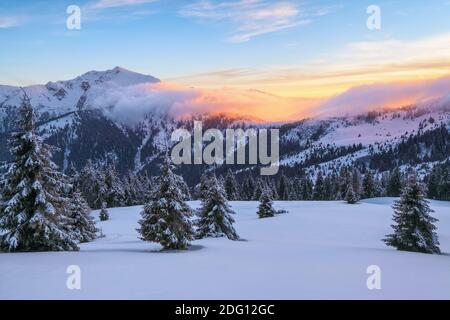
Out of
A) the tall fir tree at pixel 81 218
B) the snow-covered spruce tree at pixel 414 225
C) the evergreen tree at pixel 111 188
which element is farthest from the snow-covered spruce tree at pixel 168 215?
the evergreen tree at pixel 111 188

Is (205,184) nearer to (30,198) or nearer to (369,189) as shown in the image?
(30,198)

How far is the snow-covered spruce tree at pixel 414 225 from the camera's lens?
2745 cm

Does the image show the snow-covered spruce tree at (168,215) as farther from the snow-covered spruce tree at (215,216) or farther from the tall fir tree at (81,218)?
the tall fir tree at (81,218)

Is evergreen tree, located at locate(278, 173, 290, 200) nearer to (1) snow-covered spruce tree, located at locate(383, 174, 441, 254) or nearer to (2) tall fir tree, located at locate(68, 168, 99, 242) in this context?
(2) tall fir tree, located at locate(68, 168, 99, 242)

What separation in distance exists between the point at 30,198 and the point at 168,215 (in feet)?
23.6

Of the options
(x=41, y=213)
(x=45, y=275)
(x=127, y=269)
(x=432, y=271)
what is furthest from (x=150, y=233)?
(x=432, y=271)

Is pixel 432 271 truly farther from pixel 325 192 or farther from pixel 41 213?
pixel 325 192

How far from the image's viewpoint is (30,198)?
19938 millimetres

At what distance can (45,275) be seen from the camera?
13.3 metres

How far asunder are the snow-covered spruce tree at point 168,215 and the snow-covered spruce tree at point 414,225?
1493 centimetres

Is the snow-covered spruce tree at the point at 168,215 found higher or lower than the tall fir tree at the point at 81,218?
higher

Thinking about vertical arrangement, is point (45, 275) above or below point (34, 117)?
below

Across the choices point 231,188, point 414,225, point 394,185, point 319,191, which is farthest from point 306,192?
point 414,225
